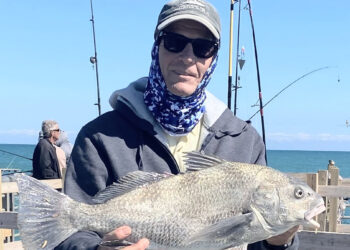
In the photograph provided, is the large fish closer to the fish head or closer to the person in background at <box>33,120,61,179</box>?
the fish head

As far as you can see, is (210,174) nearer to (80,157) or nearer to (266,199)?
(266,199)

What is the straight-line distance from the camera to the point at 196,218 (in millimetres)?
2449

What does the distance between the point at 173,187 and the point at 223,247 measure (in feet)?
1.14

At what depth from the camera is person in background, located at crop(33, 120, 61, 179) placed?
9133 mm

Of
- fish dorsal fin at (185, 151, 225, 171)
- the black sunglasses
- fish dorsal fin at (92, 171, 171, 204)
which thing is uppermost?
the black sunglasses

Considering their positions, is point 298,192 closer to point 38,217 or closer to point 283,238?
point 283,238

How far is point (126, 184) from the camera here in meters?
2.60

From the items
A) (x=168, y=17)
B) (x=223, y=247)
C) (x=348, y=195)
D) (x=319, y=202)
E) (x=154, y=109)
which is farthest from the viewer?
(x=348, y=195)

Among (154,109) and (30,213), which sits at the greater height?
(154,109)

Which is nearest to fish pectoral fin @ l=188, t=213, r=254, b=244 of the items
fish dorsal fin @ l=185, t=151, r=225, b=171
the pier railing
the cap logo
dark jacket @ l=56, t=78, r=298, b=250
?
fish dorsal fin @ l=185, t=151, r=225, b=171

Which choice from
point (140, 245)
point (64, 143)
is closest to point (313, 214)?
point (140, 245)

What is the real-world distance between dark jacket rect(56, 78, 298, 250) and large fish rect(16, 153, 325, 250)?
7.9 inches

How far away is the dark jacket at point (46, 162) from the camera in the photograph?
29.9 feet

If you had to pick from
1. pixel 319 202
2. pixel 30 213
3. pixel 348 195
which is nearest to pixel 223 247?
pixel 319 202
